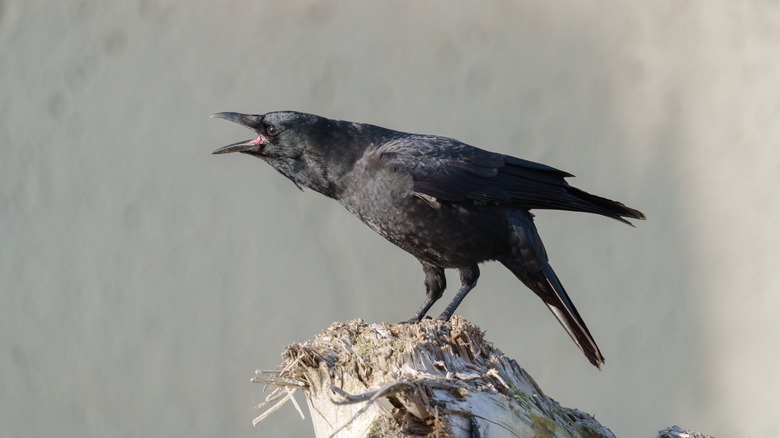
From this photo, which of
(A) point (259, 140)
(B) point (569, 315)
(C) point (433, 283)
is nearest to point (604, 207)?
(B) point (569, 315)

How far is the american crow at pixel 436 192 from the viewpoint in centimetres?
329

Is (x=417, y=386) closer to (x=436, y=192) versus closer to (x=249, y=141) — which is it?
(x=436, y=192)

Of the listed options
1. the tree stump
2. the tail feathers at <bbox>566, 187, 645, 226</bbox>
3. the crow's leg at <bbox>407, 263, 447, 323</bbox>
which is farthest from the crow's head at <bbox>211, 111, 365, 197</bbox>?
the tree stump

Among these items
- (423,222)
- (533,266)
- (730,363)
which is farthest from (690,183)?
(423,222)

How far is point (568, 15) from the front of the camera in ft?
16.5

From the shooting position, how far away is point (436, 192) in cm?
327

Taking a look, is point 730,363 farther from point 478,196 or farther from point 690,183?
point 478,196

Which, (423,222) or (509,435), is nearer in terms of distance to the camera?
(509,435)

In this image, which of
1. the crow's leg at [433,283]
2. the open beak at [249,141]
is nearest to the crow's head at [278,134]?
the open beak at [249,141]

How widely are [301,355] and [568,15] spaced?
10.4 ft

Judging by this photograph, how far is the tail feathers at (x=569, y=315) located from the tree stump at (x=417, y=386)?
799mm

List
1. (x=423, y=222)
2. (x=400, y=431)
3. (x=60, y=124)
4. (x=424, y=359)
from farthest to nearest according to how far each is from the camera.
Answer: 1. (x=60, y=124)
2. (x=423, y=222)
3. (x=424, y=359)
4. (x=400, y=431)

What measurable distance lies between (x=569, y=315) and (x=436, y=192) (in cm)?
67

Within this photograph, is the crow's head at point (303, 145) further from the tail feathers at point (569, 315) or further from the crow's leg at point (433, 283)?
the tail feathers at point (569, 315)
